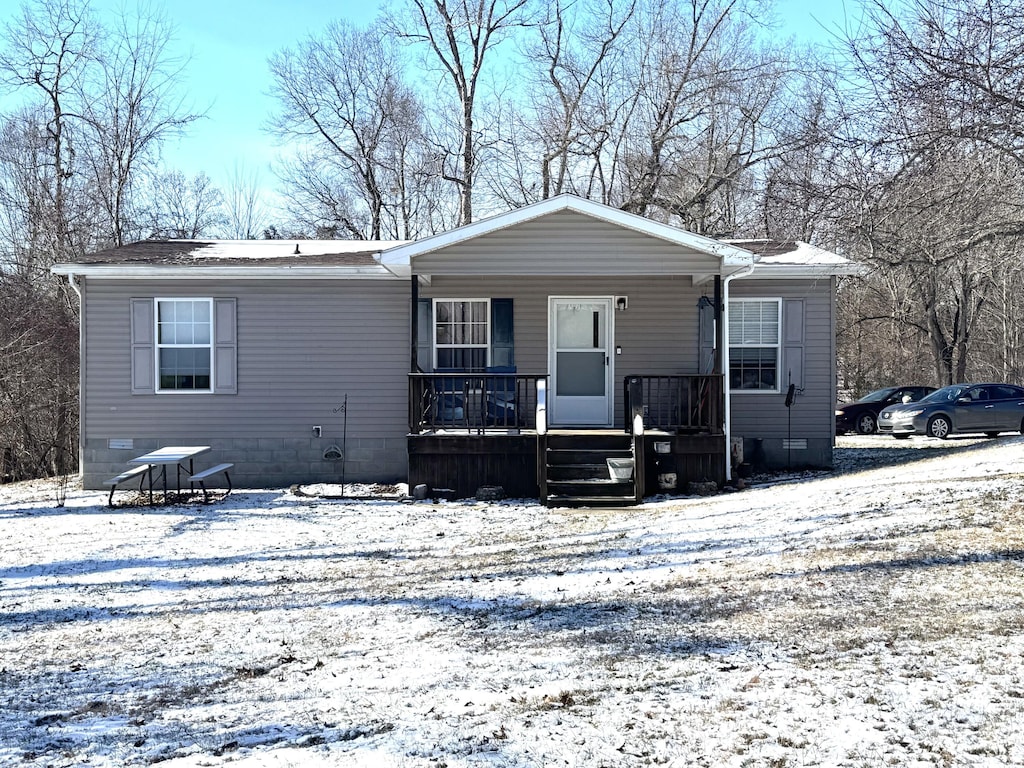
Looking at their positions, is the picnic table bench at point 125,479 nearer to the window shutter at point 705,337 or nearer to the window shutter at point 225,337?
the window shutter at point 225,337

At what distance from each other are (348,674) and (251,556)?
373 cm

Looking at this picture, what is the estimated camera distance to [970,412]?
1894 centimetres

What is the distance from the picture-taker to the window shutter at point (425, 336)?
43.8ft

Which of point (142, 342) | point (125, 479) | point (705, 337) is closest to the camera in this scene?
point (125, 479)

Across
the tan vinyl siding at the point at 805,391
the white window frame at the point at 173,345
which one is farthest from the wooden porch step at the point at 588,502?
the white window frame at the point at 173,345

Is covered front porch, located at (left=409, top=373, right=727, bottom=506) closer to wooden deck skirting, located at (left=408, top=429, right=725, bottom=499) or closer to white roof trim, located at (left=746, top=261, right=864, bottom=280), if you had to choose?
wooden deck skirting, located at (left=408, top=429, right=725, bottom=499)

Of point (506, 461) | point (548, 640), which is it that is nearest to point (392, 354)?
point (506, 461)

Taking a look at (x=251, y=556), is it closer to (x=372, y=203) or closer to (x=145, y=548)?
(x=145, y=548)

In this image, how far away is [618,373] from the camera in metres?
13.4

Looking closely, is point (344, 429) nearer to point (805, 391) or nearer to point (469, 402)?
point (469, 402)

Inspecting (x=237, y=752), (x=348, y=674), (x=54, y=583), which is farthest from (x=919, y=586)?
(x=54, y=583)

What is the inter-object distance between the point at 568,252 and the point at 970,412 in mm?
11948

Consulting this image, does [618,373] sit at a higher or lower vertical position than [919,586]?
higher

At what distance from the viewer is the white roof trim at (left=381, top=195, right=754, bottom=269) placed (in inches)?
452
